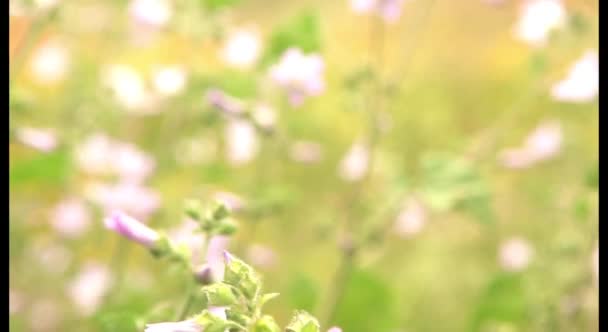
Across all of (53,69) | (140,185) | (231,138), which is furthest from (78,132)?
(53,69)

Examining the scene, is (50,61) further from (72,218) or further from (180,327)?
(180,327)

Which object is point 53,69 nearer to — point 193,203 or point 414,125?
point 414,125

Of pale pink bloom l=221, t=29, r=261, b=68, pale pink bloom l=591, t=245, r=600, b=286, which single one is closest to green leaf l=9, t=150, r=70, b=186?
pale pink bloom l=221, t=29, r=261, b=68

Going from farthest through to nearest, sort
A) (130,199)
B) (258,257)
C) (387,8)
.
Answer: (258,257)
(130,199)
(387,8)

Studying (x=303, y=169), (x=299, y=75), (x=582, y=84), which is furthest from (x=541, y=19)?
(x=303, y=169)

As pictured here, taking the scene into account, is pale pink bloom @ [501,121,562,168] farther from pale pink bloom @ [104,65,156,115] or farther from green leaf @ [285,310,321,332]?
green leaf @ [285,310,321,332]

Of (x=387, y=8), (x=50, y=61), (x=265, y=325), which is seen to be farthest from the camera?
(x=50, y=61)

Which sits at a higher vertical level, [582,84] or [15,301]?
[582,84]
